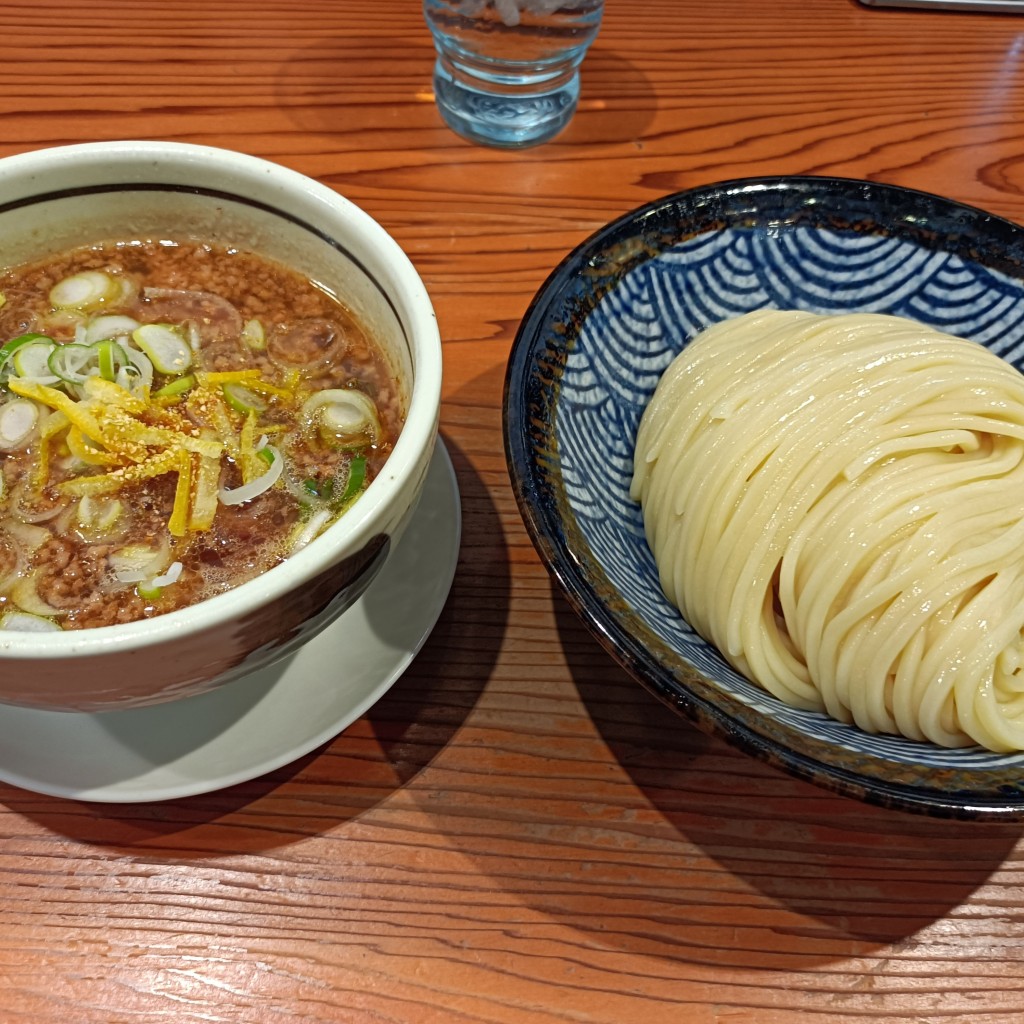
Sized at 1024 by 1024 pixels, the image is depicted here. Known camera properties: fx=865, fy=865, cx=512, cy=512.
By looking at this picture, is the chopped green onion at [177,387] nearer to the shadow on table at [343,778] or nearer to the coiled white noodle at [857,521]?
the shadow on table at [343,778]

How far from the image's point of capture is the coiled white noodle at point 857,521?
3.19 feet

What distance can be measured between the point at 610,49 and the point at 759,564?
1.51 metres

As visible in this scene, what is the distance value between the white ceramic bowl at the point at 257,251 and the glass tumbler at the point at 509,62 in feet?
2.91

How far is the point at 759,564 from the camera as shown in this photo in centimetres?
104

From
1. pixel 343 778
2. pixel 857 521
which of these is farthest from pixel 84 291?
pixel 857 521

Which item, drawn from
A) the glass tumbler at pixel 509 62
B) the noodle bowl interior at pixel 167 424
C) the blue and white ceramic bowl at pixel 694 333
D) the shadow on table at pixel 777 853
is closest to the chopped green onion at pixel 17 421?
the noodle bowl interior at pixel 167 424

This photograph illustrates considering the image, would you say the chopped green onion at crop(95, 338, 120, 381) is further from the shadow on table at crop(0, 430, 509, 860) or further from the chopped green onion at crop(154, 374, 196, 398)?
the shadow on table at crop(0, 430, 509, 860)

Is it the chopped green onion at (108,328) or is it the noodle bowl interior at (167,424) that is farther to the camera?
the chopped green onion at (108,328)

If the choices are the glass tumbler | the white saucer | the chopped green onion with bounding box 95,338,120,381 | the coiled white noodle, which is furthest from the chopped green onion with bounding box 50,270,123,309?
the glass tumbler

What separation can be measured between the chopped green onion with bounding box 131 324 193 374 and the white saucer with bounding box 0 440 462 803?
0.34 metres

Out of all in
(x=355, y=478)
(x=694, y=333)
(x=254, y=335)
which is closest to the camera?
(x=355, y=478)

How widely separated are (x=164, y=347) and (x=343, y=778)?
55cm

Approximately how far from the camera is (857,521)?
1020mm

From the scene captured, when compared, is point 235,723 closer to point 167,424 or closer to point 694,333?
point 167,424
